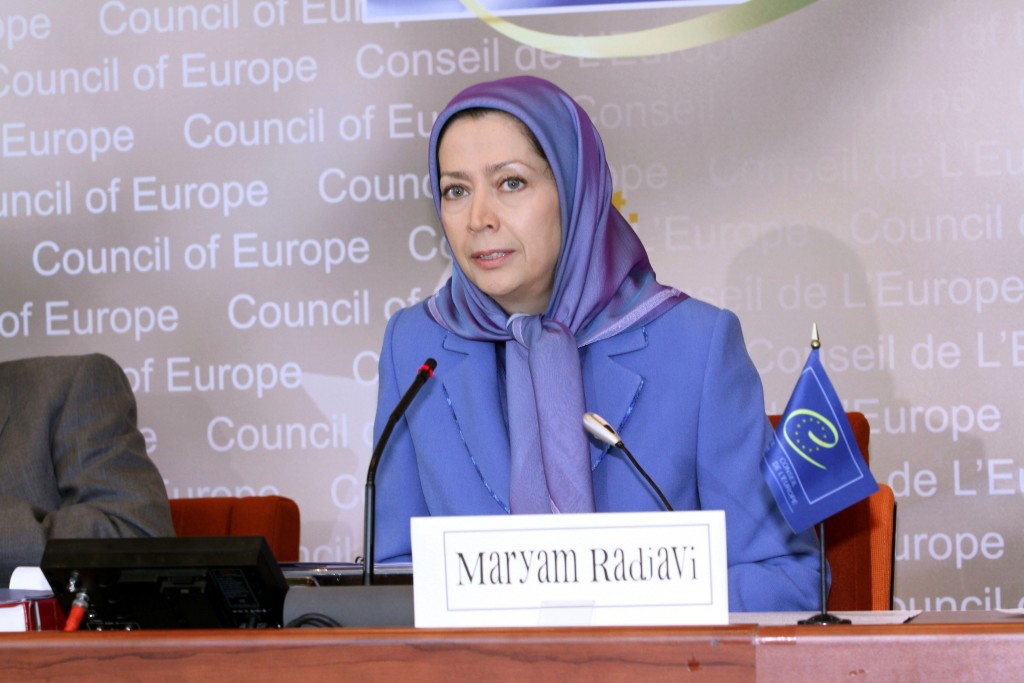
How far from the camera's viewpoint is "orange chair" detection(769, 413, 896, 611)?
235cm

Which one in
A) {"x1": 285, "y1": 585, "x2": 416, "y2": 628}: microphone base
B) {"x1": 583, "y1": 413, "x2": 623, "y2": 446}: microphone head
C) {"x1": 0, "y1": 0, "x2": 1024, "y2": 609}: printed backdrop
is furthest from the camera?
{"x1": 0, "y1": 0, "x2": 1024, "y2": 609}: printed backdrop

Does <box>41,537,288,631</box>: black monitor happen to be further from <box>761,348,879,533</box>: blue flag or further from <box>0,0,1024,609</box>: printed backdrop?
<box>0,0,1024,609</box>: printed backdrop

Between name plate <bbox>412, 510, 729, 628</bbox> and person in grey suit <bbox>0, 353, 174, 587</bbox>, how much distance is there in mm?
1498

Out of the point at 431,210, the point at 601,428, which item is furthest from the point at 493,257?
the point at 431,210

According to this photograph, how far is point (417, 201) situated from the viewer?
3594mm

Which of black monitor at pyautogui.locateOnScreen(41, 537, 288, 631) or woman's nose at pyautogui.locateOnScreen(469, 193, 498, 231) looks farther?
woman's nose at pyautogui.locateOnScreen(469, 193, 498, 231)

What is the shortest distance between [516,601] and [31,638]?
1.60 ft

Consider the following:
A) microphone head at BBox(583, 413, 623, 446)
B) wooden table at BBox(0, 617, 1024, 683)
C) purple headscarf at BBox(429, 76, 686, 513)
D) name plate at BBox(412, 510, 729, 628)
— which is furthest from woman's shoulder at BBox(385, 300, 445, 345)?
wooden table at BBox(0, 617, 1024, 683)

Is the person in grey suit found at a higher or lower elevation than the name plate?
higher

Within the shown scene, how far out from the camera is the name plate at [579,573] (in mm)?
1327

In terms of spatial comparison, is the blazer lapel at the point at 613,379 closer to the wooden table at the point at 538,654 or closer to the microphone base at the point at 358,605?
the microphone base at the point at 358,605

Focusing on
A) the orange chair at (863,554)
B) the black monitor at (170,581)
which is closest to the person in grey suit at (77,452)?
the black monitor at (170,581)

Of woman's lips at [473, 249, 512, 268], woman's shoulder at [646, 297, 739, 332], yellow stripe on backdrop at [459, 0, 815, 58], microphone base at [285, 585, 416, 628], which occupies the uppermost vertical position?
yellow stripe on backdrop at [459, 0, 815, 58]

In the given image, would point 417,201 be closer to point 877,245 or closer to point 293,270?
point 293,270
